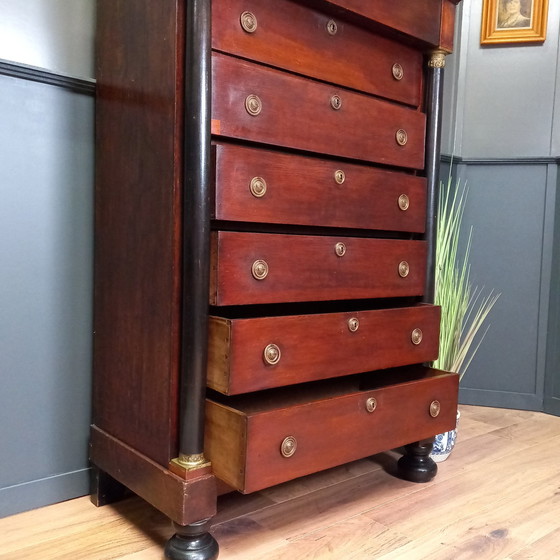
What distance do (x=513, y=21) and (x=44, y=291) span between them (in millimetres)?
1958

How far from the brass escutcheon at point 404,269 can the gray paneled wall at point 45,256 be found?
746mm

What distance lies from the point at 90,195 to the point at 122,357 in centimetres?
41

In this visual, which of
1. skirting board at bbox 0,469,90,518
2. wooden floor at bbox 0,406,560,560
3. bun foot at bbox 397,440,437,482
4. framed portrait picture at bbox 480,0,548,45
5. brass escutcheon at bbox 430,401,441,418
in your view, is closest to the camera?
wooden floor at bbox 0,406,560,560

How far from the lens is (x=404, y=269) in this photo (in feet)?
4.85

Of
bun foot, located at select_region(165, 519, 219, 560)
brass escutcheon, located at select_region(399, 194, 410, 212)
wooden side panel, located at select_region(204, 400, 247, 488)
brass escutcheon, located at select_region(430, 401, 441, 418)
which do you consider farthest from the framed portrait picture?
bun foot, located at select_region(165, 519, 219, 560)

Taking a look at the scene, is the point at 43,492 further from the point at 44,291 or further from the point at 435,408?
the point at 435,408

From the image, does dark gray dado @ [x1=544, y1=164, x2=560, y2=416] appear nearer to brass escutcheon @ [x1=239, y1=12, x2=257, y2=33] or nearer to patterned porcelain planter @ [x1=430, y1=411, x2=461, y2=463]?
patterned porcelain planter @ [x1=430, y1=411, x2=461, y2=463]

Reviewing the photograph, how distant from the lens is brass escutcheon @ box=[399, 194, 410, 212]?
4.83 ft

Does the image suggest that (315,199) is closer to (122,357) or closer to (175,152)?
(175,152)

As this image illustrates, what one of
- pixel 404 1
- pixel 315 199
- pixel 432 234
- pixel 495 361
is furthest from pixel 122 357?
pixel 495 361

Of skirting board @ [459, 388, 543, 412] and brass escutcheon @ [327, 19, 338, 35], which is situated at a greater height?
brass escutcheon @ [327, 19, 338, 35]

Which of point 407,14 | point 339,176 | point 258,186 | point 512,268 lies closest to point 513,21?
point 512,268

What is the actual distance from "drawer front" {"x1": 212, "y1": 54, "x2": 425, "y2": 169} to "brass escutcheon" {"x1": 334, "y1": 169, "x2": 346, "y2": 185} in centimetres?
4

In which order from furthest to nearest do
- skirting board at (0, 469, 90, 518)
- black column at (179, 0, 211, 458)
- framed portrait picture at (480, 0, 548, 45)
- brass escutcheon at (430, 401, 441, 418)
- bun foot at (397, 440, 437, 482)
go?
framed portrait picture at (480, 0, 548, 45)
bun foot at (397, 440, 437, 482)
brass escutcheon at (430, 401, 441, 418)
skirting board at (0, 469, 90, 518)
black column at (179, 0, 211, 458)
